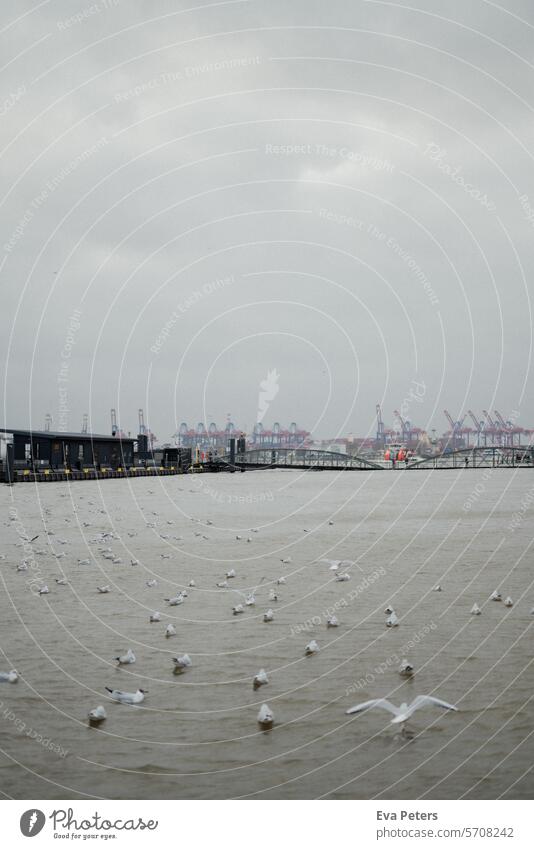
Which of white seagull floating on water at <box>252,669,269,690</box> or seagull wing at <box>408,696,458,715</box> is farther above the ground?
seagull wing at <box>408,696,458,715</box>

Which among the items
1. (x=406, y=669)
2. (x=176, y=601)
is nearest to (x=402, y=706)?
(x=406, y=669)

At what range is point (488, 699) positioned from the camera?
29.5ft

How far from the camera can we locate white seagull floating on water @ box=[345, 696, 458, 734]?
8.11 m

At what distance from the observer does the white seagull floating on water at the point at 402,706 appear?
811 cm

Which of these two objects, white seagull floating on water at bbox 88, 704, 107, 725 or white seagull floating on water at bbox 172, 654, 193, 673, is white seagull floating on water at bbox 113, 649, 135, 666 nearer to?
white seagull floating on water at bbox 172, 654, 193, 673

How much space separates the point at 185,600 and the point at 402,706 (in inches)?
309

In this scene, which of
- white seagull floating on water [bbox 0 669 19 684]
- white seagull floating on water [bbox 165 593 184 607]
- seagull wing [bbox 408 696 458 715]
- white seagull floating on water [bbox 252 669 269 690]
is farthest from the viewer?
white seagull floating on water [bbox 165 593 184 607]

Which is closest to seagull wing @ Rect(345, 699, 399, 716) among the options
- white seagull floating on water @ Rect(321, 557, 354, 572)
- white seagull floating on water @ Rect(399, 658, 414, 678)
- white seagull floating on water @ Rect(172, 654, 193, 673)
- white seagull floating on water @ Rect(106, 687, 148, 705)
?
white seagull floating on water @ Rect(399, 658, 414, 678)

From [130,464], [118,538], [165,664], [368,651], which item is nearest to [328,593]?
[368,651]

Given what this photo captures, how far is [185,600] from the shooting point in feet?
50.3

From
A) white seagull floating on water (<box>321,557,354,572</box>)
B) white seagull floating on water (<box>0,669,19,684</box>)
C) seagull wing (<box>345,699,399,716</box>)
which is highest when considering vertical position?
seagull wing (<box>345,699,399,716</box>)

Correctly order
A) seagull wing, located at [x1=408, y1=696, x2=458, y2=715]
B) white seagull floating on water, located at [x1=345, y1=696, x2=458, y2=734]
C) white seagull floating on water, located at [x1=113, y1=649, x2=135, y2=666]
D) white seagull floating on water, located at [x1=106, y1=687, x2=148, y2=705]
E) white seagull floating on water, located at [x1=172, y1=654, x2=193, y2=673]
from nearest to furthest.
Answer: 1. white seagull floating on water, located at [x1=345, y1=696, x2=458, y2=734]
2. seagull wing, located at [x1=408, y1=696, x2=458, y2=715]
3. white seagull floating on water, located at [x1=106, y1=687, x2=148, y2=705]
4. white seagull floating on water, located at [x1=172, y1=654, x2=193, y2=673]
5. white seagull floating on water, located at [x1=113, y1=649, x2=135, y2=666]
